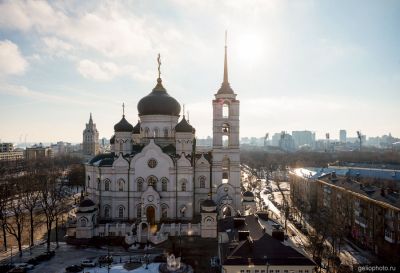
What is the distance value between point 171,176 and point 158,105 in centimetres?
Answer: 979

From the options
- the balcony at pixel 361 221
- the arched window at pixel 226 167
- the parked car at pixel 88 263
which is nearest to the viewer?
the parked car at pixel 88 263

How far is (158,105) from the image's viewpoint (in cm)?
4450

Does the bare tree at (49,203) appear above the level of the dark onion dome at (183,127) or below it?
below

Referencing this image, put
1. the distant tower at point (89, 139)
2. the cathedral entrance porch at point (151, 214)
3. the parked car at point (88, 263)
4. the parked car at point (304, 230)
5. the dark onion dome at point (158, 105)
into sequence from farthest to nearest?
the distant tower at point (89, 139), the dark onion dome at point (158, 105), the parked car at point (304, 230), the cathedral entrance porch at point (151, 214), the parked car at point (88, 263)

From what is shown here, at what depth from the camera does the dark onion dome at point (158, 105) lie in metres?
44.5

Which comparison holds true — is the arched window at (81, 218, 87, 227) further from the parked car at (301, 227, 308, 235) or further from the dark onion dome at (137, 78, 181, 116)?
the parked car at (301, 227, 308, 235)

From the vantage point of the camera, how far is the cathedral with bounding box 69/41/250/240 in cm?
3987

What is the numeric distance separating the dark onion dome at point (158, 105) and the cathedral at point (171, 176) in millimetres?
3040

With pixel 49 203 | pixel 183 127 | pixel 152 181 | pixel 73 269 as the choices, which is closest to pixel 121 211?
pixel 152 181

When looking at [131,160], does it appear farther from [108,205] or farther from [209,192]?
[209,192]

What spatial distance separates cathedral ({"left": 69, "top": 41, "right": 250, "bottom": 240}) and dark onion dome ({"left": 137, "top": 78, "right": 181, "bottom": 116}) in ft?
9.97

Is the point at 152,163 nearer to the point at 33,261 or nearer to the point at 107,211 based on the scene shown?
the point at 107,211

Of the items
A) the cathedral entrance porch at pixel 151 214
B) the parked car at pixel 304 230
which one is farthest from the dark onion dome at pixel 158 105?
the parked car at pixel 304 230

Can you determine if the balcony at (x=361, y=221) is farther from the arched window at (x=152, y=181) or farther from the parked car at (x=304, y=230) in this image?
the arched window at (x=152, y=181)
